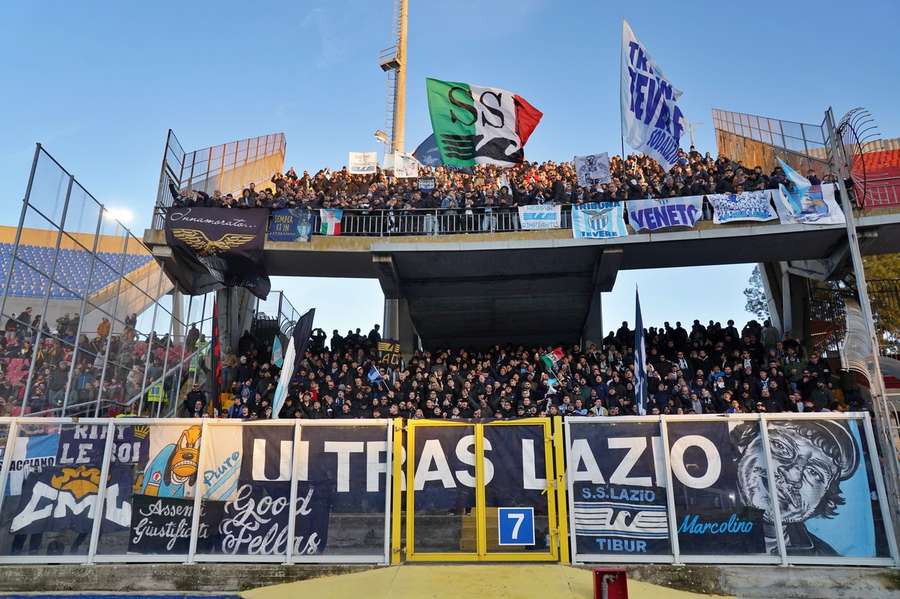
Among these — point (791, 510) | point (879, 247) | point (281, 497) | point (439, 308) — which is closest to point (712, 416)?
point (791, 510)

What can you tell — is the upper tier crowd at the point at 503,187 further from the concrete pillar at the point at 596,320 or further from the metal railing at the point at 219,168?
the concrete pillar at the point at 596,320

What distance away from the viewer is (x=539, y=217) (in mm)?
17828

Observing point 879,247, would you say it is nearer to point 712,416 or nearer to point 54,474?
point 712,416

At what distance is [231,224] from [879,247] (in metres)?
19.7

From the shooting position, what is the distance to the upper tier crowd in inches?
689

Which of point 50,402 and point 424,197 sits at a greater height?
point 424,197

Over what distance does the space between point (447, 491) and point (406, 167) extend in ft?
55.6

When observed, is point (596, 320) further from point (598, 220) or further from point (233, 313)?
point (233, 313)

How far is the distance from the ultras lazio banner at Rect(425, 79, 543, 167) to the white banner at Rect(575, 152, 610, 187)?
2.04 metres

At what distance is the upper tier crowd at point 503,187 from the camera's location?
17.5 metres

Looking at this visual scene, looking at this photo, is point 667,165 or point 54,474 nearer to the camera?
point 54,474

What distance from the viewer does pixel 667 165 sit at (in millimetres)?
17578

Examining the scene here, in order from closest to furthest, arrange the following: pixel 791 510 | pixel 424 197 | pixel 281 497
→ pixel 791 510
pixel 281 497
pixel 424 197

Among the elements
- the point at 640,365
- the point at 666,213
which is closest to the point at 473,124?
the point at 666,213
